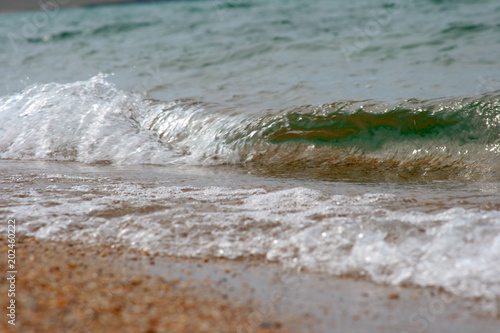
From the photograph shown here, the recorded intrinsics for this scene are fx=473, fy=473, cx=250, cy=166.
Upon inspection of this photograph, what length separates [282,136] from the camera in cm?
386

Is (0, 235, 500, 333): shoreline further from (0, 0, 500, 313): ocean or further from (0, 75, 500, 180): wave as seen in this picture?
(0, 75, 500, 180): wave

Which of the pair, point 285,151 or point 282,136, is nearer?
point 285,151

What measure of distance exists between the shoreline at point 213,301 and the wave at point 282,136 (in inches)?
64.4

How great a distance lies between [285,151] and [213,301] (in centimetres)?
237

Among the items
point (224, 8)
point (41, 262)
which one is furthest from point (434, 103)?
point (224, 8)

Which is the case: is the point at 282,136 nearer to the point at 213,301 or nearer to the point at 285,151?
the point at 285,151

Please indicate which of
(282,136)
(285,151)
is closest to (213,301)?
(285,151)

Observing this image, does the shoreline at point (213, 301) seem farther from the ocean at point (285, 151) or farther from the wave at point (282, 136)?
the wave at point (282, 136)

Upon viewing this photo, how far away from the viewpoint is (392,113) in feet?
12.8

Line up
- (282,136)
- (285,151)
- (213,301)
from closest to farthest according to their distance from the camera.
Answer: (213,301) → (285,151) → (282,136)

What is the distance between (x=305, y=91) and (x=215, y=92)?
40.6 inches

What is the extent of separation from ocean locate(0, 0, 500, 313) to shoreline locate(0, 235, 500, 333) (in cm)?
10

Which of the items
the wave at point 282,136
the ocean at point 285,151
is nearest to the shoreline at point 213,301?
the ocean at point 285,151

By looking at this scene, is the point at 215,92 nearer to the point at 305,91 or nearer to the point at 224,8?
the point at 305,91
